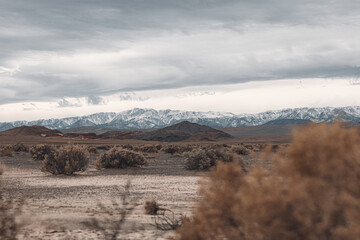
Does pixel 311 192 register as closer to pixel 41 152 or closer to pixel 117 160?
pixel 117 160

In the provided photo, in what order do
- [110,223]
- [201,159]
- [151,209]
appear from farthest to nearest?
[201,159] → [151,209] → [110,223]

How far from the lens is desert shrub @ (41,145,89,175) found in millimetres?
20422

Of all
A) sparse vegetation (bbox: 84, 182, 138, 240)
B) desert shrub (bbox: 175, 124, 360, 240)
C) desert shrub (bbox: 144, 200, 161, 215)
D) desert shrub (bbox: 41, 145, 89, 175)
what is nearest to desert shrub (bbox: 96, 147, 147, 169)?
desert shrub (bbox: 41, 145, 89, 175)

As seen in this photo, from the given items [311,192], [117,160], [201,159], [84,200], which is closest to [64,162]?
[117,160]

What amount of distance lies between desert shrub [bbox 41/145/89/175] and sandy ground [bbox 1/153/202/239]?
3.31ft

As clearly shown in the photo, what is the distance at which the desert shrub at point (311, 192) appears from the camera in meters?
3.51

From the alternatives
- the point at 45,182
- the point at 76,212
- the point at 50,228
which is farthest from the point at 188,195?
the point at 45,182

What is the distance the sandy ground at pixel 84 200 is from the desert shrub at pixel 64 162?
39.8 inches

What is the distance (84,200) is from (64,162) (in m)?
9.24

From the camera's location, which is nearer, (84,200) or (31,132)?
(84,200)

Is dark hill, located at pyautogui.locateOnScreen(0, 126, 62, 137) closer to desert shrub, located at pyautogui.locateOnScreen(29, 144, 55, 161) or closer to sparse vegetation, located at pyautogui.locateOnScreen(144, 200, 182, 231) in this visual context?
desert shrub, located at pyautogui.locateOnScreen(29, 144, 55, 161)

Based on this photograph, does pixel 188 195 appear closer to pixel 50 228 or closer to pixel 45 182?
pixel 50 228

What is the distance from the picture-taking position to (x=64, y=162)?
2069 centimetres

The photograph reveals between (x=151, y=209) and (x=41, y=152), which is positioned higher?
(x=41, y=152)
